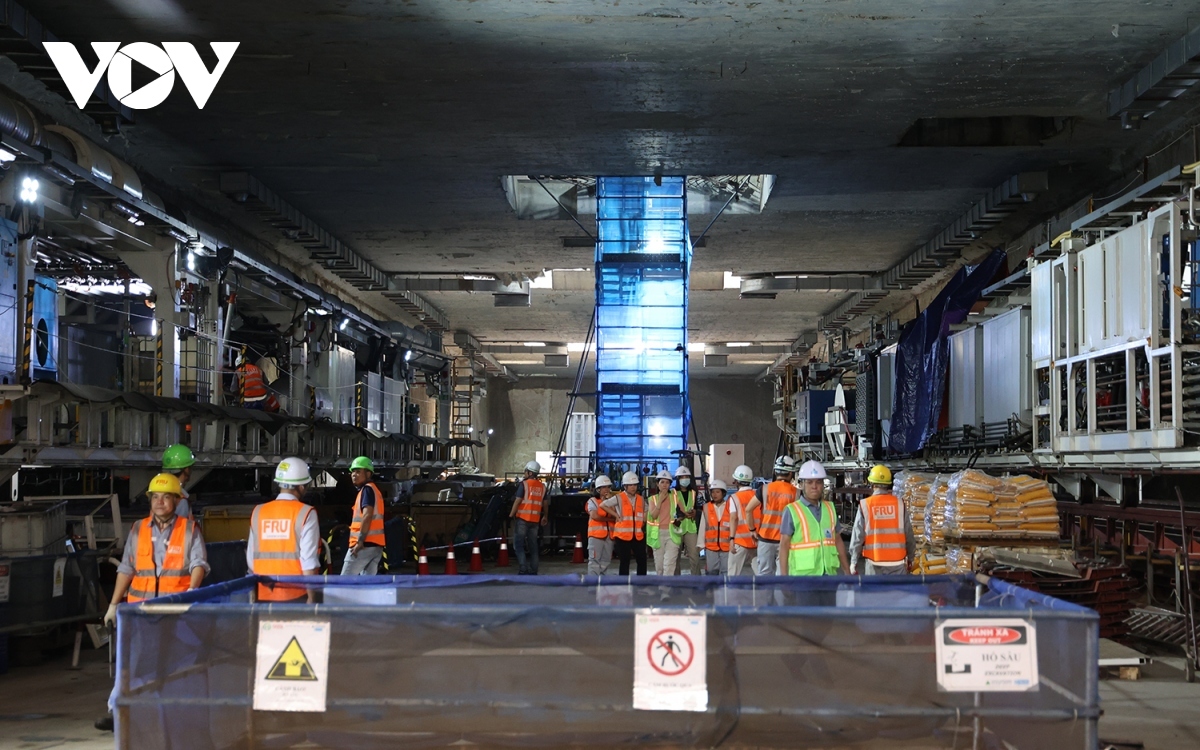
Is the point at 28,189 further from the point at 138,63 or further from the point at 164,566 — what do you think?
the point at 164,566

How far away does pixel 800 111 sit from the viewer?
16.6 metres

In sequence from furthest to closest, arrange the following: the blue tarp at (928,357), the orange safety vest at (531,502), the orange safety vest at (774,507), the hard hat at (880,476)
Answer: the blue tarp at (928,357) → the orange safety vest at (531,502) → the orange safety vest at (774,507) → the hard hat at (880,476)

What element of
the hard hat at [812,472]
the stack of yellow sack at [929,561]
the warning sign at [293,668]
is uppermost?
the hard hat at [812,472]

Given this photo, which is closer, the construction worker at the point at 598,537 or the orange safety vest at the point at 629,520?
the construction worker at the point at 598,537

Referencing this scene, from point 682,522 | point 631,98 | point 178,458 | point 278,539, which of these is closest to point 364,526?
point 178,458

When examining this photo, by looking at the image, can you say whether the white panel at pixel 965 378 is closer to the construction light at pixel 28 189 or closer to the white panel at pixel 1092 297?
the white panel at pixel 1092 297

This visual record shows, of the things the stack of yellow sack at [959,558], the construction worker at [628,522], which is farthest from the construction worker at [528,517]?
the stack of yellow sack at [959,558]

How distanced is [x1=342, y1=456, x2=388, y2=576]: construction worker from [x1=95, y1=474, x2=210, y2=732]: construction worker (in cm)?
348

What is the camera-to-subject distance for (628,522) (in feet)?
55.4

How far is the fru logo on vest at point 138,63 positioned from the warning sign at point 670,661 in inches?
428

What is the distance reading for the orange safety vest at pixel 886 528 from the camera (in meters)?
10.5

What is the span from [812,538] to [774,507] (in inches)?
161

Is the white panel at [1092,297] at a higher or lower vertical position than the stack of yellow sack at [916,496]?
higher

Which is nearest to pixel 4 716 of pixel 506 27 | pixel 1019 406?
pixel 506 27
